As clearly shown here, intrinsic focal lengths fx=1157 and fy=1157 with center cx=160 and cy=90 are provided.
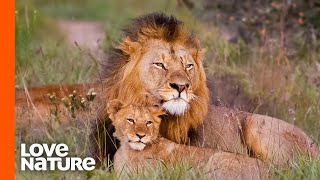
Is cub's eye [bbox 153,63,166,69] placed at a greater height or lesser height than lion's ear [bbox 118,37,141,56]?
lesser

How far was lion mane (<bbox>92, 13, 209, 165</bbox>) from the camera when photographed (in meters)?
6.27

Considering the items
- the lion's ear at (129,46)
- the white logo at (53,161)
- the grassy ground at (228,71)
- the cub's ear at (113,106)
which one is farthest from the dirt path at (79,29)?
the cub's ear at (113,106)

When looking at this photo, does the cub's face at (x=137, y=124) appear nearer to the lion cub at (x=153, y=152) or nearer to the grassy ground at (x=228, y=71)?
the lion cub at (x=153, y=152)

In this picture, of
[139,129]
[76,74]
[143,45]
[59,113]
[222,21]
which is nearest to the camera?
[139,129]

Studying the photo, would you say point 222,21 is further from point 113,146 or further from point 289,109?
point 113,146

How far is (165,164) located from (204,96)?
1.72ft

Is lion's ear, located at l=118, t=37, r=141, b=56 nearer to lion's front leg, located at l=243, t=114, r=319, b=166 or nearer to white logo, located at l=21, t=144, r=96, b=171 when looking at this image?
white logo, located at l=21, t=144, r=96, b=171

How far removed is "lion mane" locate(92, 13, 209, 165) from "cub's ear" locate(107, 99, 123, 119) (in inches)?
4.4

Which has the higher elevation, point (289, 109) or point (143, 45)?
point (143, 45)

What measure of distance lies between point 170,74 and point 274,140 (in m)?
0.80

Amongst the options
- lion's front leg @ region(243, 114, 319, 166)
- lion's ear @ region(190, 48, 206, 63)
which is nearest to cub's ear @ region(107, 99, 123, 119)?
lion's ear @ region(190, 48, 206, 63)

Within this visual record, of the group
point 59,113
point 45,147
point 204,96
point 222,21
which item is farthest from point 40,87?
point 222,21

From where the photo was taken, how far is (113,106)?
6.11 metres

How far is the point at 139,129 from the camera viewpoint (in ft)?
19.5
